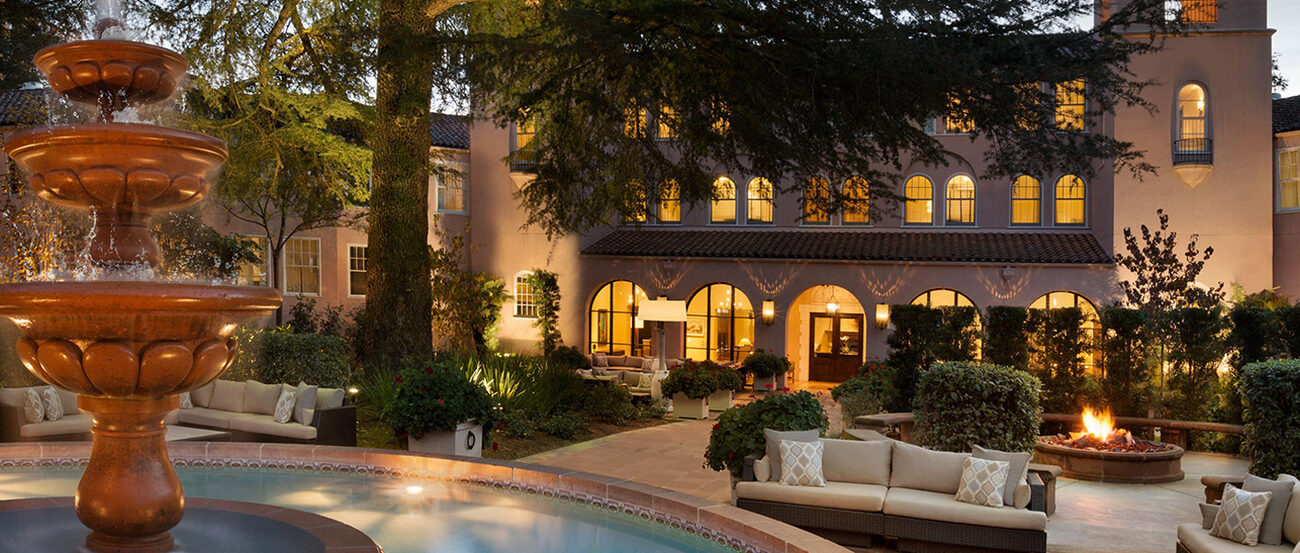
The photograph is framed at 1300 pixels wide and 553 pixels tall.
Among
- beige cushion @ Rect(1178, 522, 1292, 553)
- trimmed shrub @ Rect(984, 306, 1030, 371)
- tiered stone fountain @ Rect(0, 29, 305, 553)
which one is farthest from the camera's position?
trimmed shrub @ Rect(984, 306, 1030, 371)

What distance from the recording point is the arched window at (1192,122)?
24.5 m

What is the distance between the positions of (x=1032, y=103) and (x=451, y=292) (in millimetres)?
16836

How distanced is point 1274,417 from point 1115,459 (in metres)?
1.99

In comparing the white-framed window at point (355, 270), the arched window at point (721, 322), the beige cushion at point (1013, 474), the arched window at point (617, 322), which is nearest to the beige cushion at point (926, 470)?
the beige cushion at point (1013, 474)

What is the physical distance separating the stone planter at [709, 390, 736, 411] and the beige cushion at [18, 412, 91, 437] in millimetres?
11381

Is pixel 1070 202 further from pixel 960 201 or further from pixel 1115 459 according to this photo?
pixel 1115 459

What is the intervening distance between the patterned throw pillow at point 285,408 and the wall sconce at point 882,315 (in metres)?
17.3

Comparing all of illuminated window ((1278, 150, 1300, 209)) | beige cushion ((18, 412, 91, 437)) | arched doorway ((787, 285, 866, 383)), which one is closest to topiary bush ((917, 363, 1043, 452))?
beige cushion ((18, 412, 91, 437))

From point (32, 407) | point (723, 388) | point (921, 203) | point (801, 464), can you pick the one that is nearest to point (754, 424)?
point (801, 464)

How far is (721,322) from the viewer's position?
28750 millimetres

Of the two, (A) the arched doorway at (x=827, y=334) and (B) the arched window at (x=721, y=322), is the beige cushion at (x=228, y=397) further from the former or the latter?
(A) the arched doorway at (x=827, y=334)

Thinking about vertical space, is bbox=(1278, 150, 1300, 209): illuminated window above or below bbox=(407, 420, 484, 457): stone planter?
above

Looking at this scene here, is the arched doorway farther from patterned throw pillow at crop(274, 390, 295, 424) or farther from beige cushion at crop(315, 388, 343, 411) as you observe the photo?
patterned throw pillow at crop(274, 390, 295, 424)

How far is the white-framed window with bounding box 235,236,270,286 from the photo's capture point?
25.2 meters
